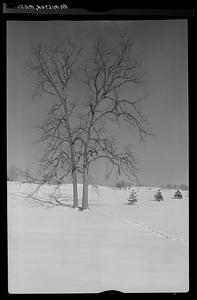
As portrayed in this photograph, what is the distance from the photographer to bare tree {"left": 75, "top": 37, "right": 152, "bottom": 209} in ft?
9.90

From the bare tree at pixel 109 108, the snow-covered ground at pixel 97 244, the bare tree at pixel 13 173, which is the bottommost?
the snow-covered ground at pixel 97 244

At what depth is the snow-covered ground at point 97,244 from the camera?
2.94 m

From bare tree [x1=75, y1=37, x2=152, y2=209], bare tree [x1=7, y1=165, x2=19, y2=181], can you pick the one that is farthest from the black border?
bare tree [x1=75, y1=37, x2=152, y2=209]

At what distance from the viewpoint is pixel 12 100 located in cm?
298

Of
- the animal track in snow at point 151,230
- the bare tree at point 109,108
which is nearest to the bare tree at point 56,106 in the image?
the bare tree at point 109,108

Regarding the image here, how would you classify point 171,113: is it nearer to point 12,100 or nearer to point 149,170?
point 149,170

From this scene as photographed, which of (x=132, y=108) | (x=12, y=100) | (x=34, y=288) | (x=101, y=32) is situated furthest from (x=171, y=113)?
(x=34, y=288)

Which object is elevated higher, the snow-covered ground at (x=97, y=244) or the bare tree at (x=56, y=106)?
the bare tree at (x=56, y=106)

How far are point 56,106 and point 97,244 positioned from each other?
0.90 meters

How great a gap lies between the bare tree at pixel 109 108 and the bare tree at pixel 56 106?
3.4 inches

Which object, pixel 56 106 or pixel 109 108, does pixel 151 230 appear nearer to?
pixel 109 108

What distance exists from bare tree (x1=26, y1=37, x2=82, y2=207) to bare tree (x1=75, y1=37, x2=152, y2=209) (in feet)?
0.28
